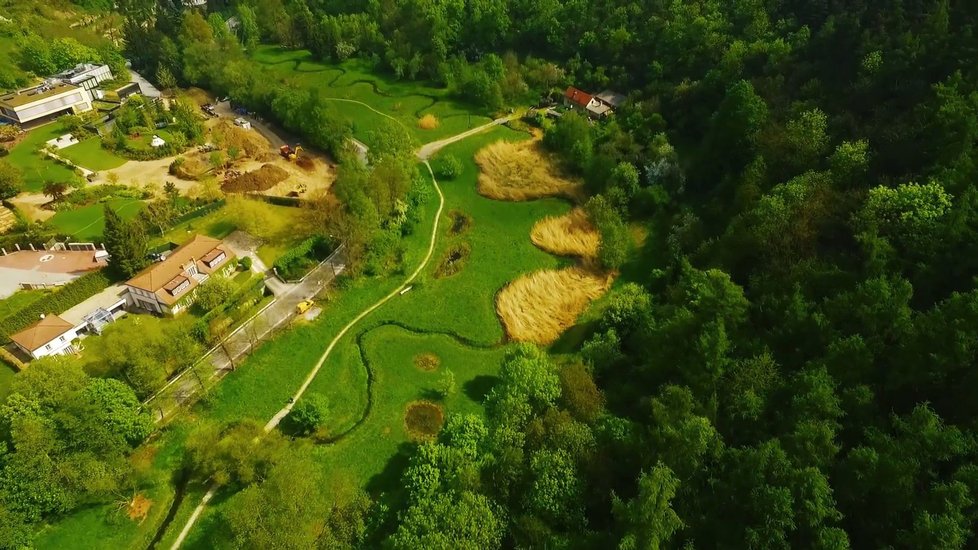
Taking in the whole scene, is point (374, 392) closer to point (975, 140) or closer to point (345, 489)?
point (345, 489)

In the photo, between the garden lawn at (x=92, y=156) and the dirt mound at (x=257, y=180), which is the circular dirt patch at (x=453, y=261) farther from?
the garden lawn at (x=92, y=156)

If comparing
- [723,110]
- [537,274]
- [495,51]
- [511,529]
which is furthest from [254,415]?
[495,51]

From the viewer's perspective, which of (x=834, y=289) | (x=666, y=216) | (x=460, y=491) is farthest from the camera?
(x=666, y=216)

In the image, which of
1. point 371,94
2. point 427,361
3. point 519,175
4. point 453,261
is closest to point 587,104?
point 519,175

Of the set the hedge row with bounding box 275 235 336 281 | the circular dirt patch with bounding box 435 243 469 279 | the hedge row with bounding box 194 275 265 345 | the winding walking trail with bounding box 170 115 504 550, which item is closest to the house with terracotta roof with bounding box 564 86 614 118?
the winding walking trail with bounding box 170 115 504 550

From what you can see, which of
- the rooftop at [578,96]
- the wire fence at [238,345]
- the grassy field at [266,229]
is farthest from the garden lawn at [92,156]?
the rooftop at [578,96]

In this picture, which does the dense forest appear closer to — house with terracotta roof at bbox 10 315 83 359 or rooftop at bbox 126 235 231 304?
house with terracotta roof at bbox 10 315 83 359

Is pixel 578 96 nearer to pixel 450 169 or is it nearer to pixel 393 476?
pixel 450 169
